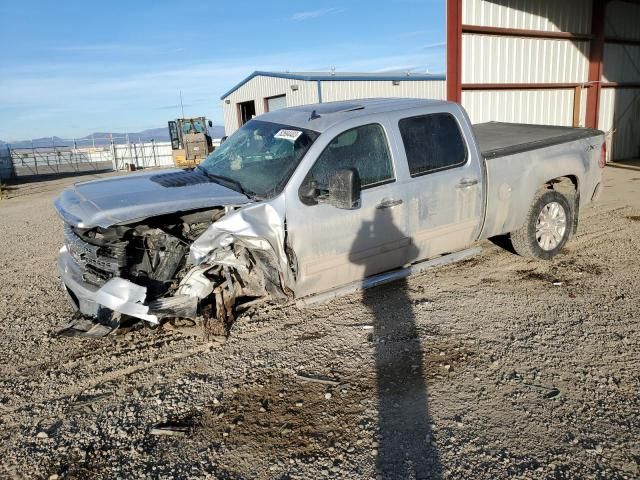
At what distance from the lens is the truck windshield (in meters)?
4.26

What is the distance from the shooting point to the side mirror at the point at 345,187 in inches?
147

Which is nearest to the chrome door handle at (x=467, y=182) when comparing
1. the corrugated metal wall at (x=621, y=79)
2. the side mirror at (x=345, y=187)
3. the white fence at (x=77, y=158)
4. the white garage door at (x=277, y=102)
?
the side mirror at (x=345, y=187)

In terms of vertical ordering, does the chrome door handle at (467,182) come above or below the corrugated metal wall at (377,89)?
below

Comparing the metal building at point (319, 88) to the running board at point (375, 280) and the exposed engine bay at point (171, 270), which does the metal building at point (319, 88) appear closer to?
the running board at point (375, 280)

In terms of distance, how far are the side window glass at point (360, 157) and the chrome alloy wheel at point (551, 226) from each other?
7.65ft

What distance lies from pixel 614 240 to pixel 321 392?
5160 millimetres

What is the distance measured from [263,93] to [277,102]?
1080 mm

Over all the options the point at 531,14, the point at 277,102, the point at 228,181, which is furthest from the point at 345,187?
the point at 277,102

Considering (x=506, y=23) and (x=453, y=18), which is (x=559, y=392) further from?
(x=506, y=23)

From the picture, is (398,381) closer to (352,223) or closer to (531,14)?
(352,223)

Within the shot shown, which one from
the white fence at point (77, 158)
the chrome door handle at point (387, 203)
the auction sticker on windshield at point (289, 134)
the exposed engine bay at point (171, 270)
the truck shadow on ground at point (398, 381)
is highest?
the auction sticker on windshield at point (289, 134)

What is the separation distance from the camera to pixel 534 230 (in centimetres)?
573

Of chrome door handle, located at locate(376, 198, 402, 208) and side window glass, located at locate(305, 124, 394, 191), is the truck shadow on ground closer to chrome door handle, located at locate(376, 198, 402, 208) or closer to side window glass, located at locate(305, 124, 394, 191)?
chrome door handle, located at locate(376, 198, 402, 208)

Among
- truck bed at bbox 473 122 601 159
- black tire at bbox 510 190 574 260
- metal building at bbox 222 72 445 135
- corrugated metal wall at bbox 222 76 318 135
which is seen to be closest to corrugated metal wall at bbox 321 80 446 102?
metal building at bbox 222 72 445 135
